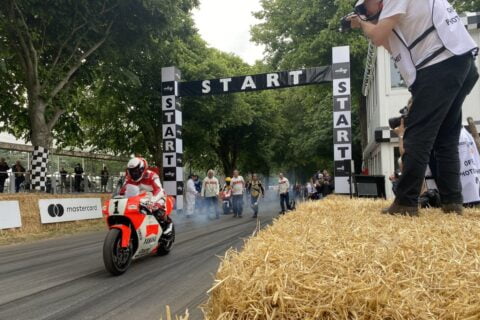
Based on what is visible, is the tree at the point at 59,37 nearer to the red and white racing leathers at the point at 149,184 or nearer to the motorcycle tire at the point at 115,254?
the red and white racing leathers at the point at 149,184

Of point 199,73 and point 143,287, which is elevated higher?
point 199,73

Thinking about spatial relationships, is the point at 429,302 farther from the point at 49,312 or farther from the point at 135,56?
the point at 135,56

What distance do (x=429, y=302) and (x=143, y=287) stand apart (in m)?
4.13

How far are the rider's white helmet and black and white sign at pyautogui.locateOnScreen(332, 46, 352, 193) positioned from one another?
866 centimetres

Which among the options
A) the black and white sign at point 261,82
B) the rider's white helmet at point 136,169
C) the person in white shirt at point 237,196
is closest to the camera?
the rider's white helmet at point 136,169

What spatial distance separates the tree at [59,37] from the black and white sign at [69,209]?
257 cm

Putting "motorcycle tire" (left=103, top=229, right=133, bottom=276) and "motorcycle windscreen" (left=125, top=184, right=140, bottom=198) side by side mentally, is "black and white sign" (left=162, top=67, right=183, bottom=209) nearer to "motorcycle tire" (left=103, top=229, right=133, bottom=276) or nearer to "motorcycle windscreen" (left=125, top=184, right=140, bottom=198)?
"motorcycle windscreen" (left=125, top=184, right=140, bottom=198)

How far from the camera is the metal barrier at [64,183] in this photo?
1416cm

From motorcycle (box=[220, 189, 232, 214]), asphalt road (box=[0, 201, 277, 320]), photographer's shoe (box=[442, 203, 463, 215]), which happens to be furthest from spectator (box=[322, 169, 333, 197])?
photographer's shoe (box=[442, 203, 463, 215])

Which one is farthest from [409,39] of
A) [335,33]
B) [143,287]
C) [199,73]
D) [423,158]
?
[199,73]

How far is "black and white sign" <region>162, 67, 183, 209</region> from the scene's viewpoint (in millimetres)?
16516

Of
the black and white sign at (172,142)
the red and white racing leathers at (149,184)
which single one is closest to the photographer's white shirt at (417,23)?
the red and white racing leathers at (149,184)

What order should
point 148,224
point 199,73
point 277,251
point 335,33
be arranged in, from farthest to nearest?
1. point 199,73
2. point 335,33
3. point 148,224
4. point 277,251

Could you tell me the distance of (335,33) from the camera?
71.7ft
